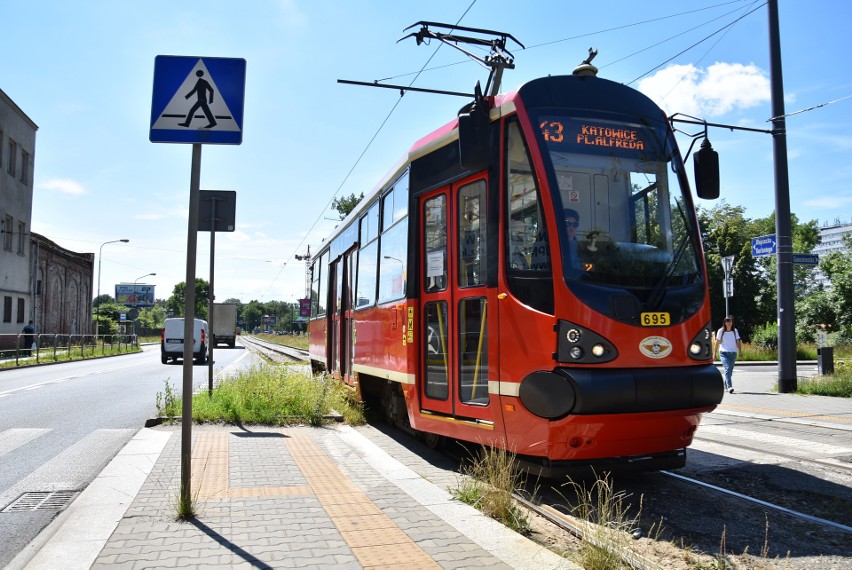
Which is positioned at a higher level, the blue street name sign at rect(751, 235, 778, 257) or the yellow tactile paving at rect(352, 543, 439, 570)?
the blue street name sign at rect(751, 235, 778, 257)

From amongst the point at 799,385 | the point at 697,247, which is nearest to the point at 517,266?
the point at 697,247

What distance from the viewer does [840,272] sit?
3584 centimetres

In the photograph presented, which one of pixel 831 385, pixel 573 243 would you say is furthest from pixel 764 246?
pixel 573 243

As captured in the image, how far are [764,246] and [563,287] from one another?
39.4 feet

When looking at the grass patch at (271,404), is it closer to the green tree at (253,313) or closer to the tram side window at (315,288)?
the tram side window at (315,288)

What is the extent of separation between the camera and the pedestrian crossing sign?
4934 millimetres

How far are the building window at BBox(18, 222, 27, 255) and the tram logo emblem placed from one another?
42.0 meters

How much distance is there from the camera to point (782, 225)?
575 inches

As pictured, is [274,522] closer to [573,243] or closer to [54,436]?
[573,243]

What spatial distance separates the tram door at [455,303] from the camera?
6.05 metres

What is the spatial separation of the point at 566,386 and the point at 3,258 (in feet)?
129

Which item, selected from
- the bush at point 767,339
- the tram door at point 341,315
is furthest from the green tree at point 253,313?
the tram door at point 341,315

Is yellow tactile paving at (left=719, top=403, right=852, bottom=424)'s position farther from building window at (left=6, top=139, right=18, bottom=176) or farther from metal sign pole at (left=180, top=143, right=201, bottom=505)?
building window at (left=6, top=139, right=18, bottom=176)

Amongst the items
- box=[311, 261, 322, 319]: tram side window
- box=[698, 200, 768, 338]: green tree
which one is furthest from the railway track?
box=[698, 200, 768, 338]: green tree
